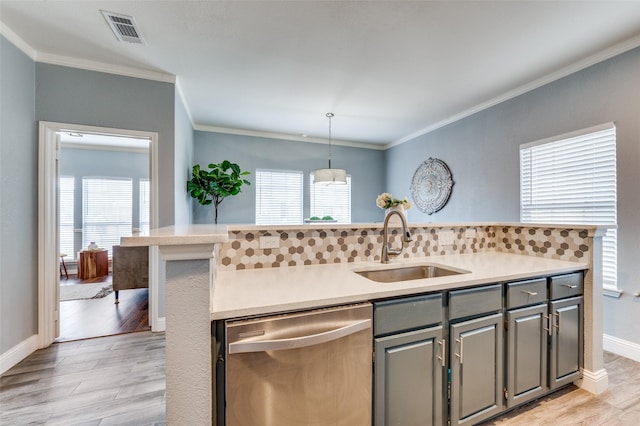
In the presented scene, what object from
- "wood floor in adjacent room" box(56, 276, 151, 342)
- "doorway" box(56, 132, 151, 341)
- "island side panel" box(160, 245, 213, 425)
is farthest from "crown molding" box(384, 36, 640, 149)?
"doorway" box(56, 132, 151, 341)

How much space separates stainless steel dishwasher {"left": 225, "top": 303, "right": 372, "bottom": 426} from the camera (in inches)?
41.0

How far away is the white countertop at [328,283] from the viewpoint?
1.12m

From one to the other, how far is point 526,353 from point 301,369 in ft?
4.83

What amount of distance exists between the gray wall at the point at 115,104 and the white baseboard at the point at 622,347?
178 inches

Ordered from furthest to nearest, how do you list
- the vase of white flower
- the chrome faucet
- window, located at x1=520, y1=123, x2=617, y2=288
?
window, located at x1=520, y1=123, x2=617, y2=288
the vase of white flower
the chrome faucet

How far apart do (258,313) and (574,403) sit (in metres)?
2.24

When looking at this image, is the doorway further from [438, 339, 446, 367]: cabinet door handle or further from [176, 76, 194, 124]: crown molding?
[438, 339, 446, 367]: cabinet door handle

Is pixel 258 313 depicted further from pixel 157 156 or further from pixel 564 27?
pixel 564 27

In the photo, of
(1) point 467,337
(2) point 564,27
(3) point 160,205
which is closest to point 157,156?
(3) point 160,205

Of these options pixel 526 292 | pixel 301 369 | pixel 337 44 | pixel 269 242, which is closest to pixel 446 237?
pixel 526 292

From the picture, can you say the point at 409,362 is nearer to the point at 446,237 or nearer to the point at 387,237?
the point at 387,237

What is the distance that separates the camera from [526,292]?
1.68 metres

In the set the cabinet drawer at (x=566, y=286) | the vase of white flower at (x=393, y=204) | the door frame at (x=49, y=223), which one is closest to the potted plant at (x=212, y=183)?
the door frame at (x=49, y=223)

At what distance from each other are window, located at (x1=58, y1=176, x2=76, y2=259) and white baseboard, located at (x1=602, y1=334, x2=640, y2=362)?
8.66m
